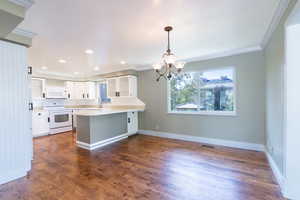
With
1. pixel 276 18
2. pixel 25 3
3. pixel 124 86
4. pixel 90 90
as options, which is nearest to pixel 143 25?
pixel 25 3

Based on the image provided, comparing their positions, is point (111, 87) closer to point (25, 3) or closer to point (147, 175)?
point (147, 175)

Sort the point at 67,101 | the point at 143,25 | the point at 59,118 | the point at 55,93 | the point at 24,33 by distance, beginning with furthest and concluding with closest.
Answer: the point at 67,101
the point at 55,93
the point at 59,118
the point at 24,33
the point at 143,25

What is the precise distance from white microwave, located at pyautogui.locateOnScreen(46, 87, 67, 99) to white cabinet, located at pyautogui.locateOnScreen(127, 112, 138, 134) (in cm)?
315

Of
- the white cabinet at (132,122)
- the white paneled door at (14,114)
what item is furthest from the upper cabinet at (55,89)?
the white paneled door at (14,114)

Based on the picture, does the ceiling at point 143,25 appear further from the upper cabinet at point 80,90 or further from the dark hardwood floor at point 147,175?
the upper cabinet at point 80,90

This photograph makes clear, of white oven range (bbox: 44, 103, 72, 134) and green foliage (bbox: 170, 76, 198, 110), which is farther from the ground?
green foliage (bbox: 170, 76, 198, 110)

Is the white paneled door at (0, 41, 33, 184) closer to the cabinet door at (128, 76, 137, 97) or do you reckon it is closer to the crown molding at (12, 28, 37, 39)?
the crown molding at (12, 28, 37, 39)

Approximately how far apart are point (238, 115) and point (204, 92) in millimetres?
1065

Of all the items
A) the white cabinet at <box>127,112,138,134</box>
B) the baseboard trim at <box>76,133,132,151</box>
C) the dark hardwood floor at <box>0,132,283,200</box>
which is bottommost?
the dark hardwood floor at <box>0,132,283,200</box>

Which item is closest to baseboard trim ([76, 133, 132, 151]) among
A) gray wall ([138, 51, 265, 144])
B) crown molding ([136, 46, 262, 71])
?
gray wall ([138, 51, 265, 144])

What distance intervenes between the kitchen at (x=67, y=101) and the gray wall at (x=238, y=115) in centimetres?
105

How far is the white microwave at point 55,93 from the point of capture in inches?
221

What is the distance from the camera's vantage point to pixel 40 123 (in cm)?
508

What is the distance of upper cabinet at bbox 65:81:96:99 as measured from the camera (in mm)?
6318
